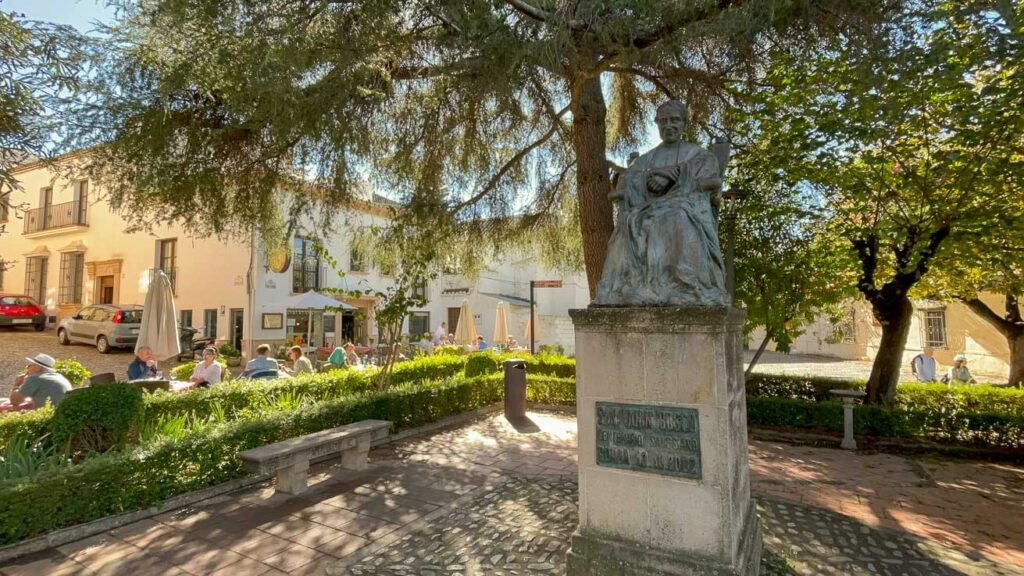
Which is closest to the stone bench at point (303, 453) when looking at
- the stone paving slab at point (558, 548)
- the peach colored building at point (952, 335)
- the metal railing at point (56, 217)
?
the stone paving slab at point (558, 548)

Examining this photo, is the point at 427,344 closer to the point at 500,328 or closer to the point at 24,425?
the point at 500,328

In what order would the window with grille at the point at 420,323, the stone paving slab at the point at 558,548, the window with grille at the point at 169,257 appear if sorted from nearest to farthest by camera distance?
the stone paving slab at the point at 558,548 → the window with grille at the point at 169,257 → the window with grille at the point at 420,323

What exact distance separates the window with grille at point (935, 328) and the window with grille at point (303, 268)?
2293 cm

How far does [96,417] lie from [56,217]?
22591mm

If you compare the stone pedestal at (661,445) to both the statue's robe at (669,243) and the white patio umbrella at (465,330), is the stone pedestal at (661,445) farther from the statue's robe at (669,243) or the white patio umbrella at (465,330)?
the white patio umbrella at (465,330)

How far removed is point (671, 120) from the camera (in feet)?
12.2

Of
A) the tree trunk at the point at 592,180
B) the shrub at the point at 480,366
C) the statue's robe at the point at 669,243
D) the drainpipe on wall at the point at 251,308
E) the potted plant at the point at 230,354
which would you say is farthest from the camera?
the potted plant at the point at 230,354

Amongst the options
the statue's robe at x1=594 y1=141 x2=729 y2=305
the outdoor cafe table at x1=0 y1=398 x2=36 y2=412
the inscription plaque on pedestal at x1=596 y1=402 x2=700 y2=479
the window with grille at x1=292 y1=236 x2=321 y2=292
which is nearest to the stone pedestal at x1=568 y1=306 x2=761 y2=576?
the inscription plaque on pedestal at x1=596 y1=402 x2=700 y2=479

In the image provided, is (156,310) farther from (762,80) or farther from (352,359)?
(762,80)

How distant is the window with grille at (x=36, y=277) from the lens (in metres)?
21.4

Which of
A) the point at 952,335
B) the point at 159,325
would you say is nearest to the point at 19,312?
the point at 159,325

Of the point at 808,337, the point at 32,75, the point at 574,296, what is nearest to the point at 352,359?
the point at 32,75

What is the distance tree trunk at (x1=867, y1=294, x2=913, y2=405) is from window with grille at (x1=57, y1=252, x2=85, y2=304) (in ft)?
86.0

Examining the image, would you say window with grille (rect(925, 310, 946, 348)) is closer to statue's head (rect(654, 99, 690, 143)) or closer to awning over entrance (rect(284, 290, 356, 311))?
statue's head (rect(654, 99, 690, 143))
